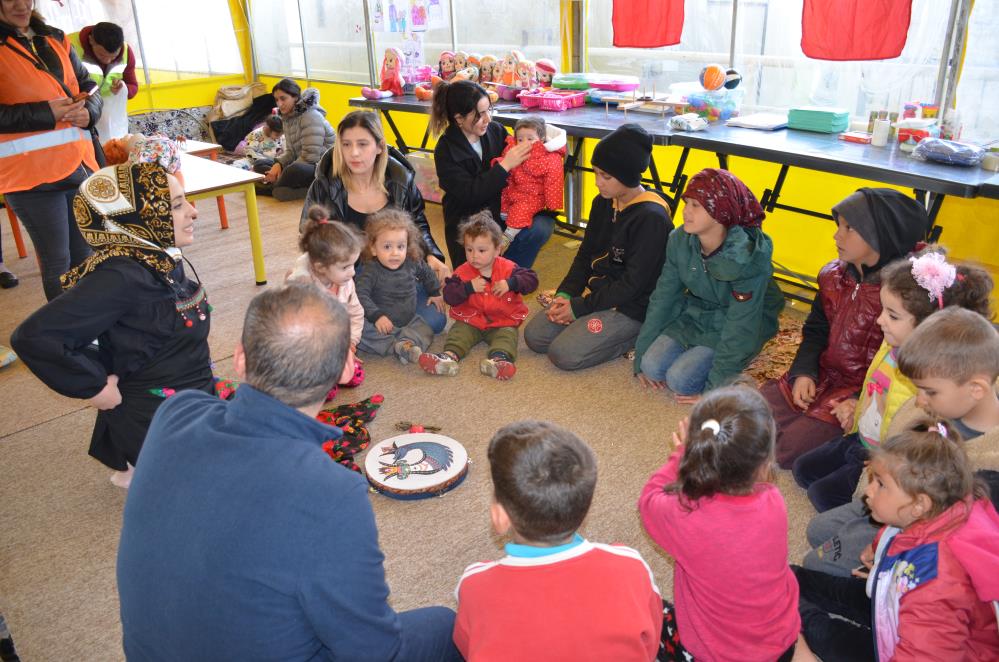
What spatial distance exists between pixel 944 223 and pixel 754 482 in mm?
2902

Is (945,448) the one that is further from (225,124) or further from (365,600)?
(225,124)

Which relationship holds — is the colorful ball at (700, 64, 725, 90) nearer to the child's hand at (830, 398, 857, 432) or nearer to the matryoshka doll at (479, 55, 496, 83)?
the matryoshka doll at (479, 55, 496, 83)

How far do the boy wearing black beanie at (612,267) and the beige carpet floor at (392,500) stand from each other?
0.11m

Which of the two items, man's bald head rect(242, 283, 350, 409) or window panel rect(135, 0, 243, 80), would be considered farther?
window panel rect(135, 0, 243, 80)

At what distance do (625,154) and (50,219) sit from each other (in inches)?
101

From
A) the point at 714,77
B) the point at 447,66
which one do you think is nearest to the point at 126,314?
the point at 714,77

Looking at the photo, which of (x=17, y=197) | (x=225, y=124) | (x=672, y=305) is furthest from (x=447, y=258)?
(x=225, y=124)

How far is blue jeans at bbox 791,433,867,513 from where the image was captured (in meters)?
2.33

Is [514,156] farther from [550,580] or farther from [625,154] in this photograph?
[550,580]

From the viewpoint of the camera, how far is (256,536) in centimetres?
113

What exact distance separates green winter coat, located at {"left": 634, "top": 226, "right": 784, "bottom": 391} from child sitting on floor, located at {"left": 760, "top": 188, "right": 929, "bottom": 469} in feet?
0.72

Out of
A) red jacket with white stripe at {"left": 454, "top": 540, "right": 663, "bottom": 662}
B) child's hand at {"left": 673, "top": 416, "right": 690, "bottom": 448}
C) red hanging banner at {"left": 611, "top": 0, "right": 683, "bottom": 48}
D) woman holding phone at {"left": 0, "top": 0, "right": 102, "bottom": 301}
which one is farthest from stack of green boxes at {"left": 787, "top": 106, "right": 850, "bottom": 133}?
woman holding phone at {"left": 0, "top": 0, "right": 102, "bottom": 301}

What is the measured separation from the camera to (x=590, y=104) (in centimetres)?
491

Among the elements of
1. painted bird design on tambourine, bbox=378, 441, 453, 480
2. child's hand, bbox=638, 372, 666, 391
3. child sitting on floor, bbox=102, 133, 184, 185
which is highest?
child sitting on floor, bbox=102, 133, 184, 185
